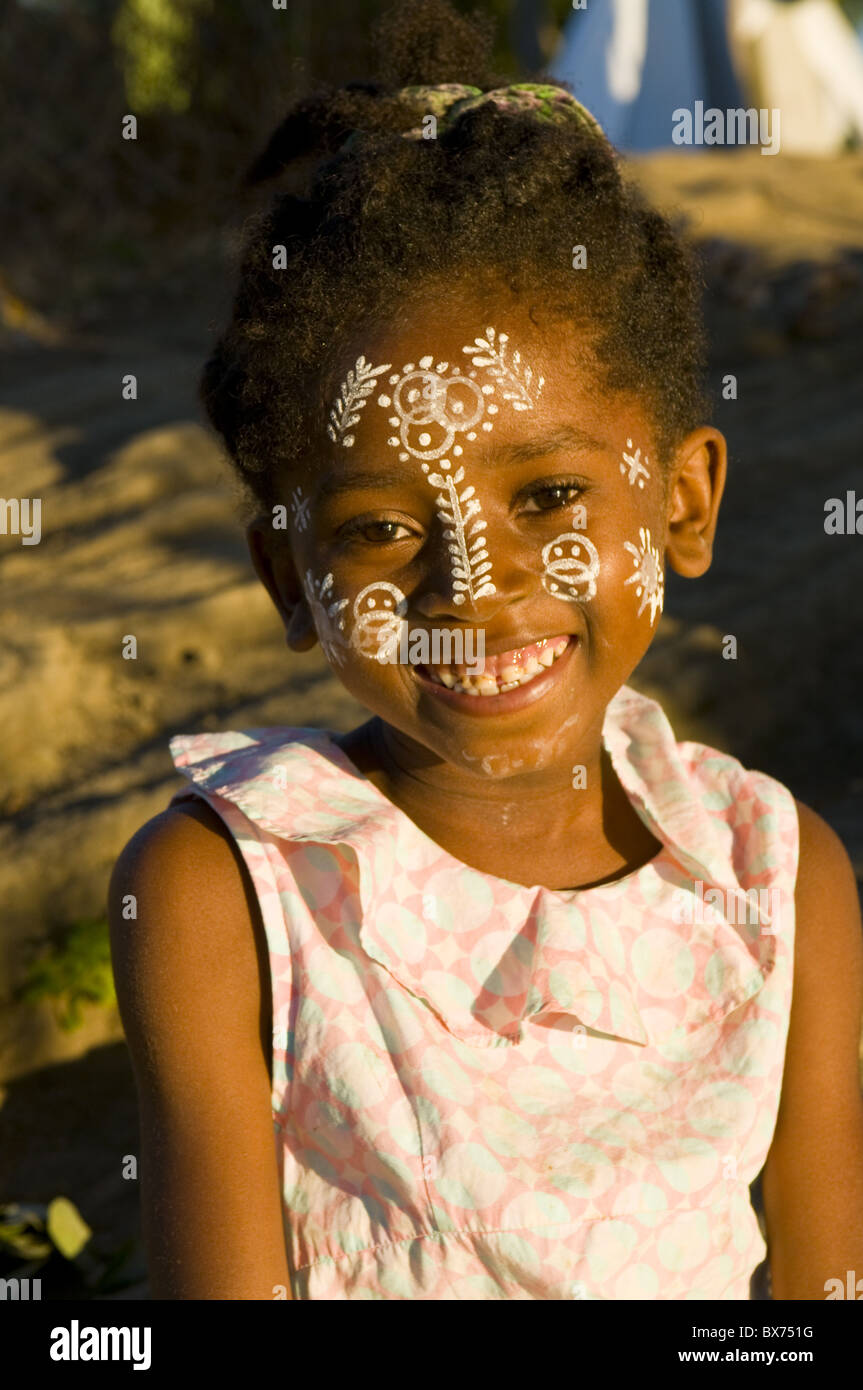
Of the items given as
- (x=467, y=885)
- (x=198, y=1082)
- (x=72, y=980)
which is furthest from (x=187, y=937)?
(x=72, y=980)

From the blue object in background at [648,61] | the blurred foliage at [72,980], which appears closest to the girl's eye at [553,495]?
the blurred foliage at [72,980]

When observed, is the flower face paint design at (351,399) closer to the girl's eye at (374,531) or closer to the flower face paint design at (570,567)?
the girl's eye at (374,531)

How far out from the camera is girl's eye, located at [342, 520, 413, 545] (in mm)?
1753

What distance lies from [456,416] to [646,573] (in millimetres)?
343

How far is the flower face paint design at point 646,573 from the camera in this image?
72.5 inches

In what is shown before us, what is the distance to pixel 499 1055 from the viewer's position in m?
1.76

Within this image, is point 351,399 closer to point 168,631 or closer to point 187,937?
point 187,937

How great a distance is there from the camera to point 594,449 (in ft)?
5.84

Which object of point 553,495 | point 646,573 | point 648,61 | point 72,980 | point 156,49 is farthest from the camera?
point 648,61

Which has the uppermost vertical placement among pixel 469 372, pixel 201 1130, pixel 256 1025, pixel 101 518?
pixel 101 518

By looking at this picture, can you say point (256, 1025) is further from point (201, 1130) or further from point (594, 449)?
point (594, 449)

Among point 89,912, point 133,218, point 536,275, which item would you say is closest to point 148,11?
point 133,218

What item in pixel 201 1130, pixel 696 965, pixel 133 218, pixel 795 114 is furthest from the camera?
pixel 795 114

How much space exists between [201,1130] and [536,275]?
111 cm
